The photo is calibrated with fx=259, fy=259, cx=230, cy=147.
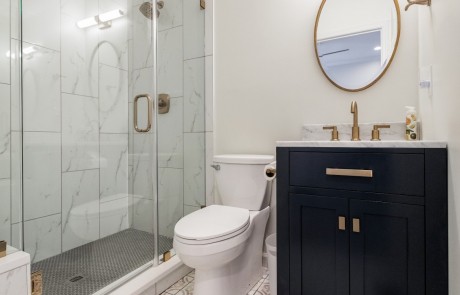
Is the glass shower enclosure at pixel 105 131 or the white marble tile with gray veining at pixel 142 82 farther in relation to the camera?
the white marble tile with gray veining at pixel 142 82

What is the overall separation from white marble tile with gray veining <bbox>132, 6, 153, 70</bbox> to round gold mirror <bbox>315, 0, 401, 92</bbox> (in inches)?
44.6

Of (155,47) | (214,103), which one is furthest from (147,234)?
(155,47)

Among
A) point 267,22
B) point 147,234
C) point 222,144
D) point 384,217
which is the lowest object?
point 147,234

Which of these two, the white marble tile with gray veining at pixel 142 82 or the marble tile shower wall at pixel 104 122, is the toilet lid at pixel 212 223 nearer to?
the marble tile shower wall at pixel 104 122

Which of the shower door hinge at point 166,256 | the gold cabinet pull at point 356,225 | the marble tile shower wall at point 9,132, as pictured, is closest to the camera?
the gold cabinet pull at point 356,225

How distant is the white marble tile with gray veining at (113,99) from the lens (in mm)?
1953

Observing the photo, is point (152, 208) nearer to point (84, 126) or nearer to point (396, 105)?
point (84, 126)

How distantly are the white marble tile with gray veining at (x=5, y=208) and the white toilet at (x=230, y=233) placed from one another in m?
0.83

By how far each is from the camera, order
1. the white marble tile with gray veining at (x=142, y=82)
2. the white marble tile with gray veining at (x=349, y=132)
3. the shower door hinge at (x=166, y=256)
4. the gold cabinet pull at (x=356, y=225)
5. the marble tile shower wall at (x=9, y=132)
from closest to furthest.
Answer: the gold cabinet pull at (x=356, y=225) → the marble tile shower wall at (x=9, y=132) → the white marble tile with gray veining at (x=349, y=132) → the shower door hinge at (x=166, y=256) → the white marble tile with gray veining at (x=142, y=82)

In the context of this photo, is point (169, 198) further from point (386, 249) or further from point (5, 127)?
point (386, 249)

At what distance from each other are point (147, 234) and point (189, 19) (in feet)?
5.40

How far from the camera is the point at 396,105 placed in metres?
1.46

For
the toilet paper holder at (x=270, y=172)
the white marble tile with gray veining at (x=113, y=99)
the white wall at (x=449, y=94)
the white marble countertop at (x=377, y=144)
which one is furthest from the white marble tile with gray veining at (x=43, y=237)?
the white wall at (x=449, y=94)

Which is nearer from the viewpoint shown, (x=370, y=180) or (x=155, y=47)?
(x=370, y=180)
